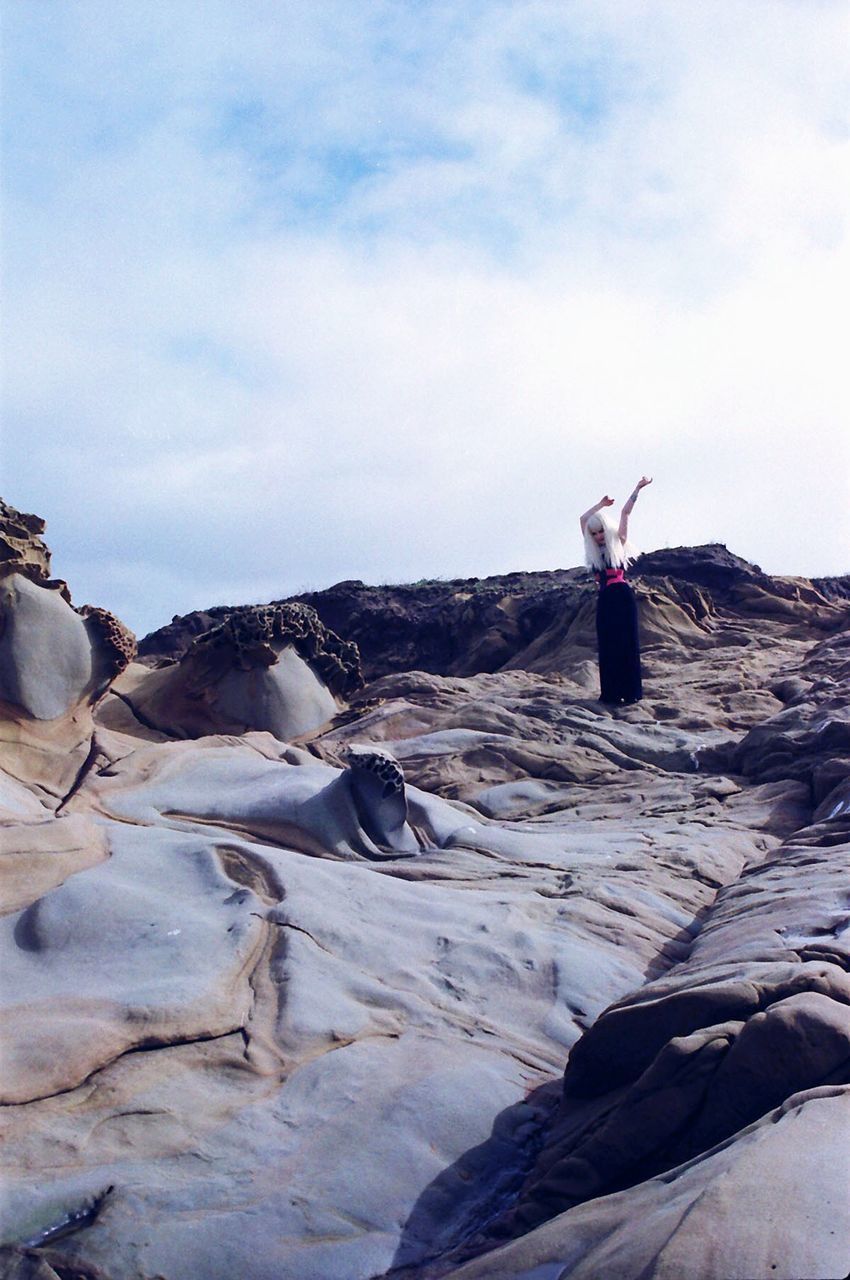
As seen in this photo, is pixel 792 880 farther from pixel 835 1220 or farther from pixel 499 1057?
pixel 835 1220

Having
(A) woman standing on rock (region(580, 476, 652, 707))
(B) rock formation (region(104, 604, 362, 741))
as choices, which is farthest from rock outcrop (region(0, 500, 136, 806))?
(A) woman standing on rock (region(580, 476, 652, 707))

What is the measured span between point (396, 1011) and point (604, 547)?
6.32m

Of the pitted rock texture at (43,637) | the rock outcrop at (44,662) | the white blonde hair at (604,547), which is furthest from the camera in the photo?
the white blonde hair at (604,547)

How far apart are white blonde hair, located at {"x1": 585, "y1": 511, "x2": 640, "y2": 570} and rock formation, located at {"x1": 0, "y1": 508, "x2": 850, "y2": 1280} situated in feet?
8.30

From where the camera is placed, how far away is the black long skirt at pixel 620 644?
9.38m

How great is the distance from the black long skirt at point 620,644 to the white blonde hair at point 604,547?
0.65 ft

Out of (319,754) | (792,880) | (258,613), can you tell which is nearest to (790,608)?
(258,613)

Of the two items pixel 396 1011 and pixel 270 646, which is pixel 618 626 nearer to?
pixel 270 646

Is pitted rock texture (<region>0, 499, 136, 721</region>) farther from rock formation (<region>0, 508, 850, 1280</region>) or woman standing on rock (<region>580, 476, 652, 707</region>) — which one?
woman standing on rock (<region>580, 476, 652, 707</region>)

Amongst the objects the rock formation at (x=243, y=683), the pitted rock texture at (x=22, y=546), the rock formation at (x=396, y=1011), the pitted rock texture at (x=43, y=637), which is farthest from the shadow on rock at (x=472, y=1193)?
the rock formation at (x=243, y=683)

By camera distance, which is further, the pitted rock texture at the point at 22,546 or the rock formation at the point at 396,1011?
the pitted rock texture at the point at 22,546

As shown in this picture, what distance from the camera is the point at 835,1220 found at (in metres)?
1.59

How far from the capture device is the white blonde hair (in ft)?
29.9

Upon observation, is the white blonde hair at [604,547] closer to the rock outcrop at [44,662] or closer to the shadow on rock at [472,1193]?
the rock outcrop at [44,662]
